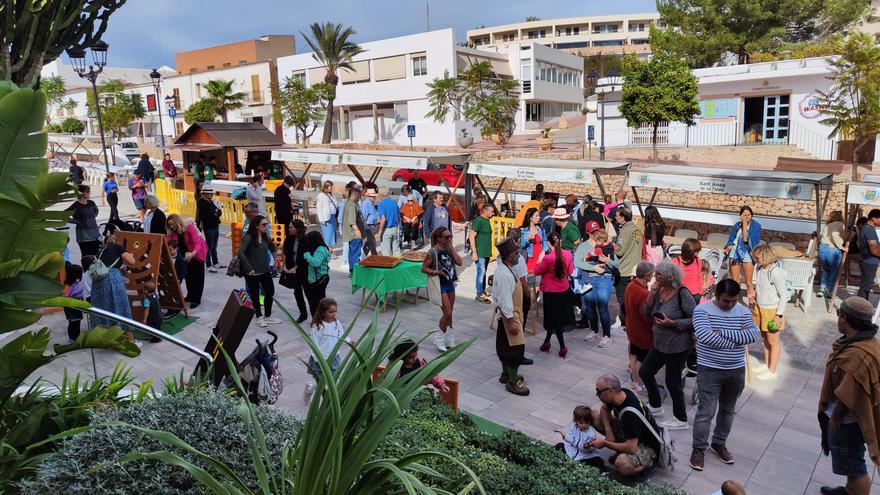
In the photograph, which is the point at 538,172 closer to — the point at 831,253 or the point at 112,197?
the point at 831,253

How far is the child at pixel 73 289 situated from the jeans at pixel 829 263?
1099cm

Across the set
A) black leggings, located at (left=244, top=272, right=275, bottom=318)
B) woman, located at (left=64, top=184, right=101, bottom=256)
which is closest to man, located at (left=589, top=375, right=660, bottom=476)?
black leggings, located at (left=244, top=272, right=275, bottom=318)

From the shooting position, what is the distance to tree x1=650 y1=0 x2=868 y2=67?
1442 inches

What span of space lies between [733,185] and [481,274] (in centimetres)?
438

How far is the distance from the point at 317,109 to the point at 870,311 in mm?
44043

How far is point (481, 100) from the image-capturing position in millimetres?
34531

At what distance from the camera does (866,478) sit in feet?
15.7

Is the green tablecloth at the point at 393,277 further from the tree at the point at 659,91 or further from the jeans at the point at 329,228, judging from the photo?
the tree at the point at 659,91

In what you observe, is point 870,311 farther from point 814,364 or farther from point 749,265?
point 749,265

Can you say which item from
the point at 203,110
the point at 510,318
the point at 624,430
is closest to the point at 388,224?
the point at 510,318

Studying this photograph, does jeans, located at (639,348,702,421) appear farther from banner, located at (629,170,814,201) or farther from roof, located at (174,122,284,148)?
roof, located at (174,122,284,148)

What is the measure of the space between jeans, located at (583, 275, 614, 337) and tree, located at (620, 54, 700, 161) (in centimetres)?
1844

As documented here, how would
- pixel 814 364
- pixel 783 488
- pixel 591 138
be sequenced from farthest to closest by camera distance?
pixel 591 138
pixel 814 364
pixel 783 488

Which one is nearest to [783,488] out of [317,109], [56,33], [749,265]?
[749,265]
